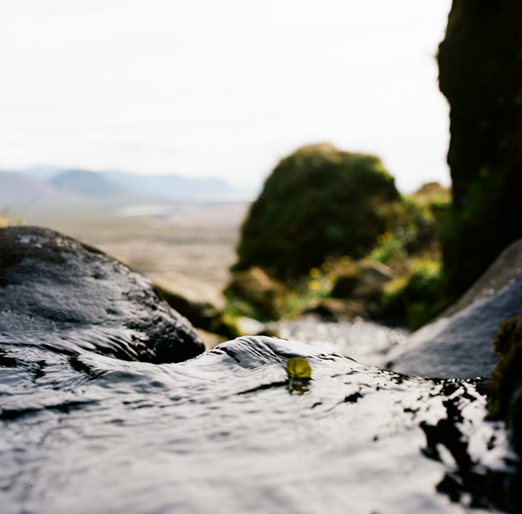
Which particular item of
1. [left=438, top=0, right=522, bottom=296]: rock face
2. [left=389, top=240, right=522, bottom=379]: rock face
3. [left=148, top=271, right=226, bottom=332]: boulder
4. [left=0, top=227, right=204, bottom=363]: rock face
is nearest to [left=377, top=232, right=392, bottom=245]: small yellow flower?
[left=438, top=0, right=522, bottom=296]: rock face

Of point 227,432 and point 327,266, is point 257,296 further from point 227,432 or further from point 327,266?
point 227,432

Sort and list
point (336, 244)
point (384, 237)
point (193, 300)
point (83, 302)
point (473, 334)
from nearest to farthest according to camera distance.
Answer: point (83, 302)
point (473, 334)
point (193, 300)
point (384, 237)
point (336, 244)

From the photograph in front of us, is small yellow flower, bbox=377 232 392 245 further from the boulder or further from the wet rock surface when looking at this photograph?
the wet rock surface

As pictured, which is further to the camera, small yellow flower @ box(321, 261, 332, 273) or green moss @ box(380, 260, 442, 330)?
small yellow flower @ box(321, 261, 332, 273)

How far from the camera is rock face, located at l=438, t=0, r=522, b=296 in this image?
530 centimetres

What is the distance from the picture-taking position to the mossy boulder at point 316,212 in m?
14.6

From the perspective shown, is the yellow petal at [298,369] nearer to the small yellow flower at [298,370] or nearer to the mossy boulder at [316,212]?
the small yellow flower at [298,370]

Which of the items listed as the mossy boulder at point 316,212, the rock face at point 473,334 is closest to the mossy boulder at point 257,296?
the mossy boulder at point 316,212

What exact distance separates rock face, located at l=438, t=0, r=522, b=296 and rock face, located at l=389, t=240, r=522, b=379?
1312 millimetres

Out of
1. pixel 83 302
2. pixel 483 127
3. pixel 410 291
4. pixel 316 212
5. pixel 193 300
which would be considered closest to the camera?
pixel 83 302

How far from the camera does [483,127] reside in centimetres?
589

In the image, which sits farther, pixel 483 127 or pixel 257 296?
pixel 257 296

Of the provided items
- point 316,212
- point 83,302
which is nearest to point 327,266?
point 316,212

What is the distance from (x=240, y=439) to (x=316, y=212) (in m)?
14.4
